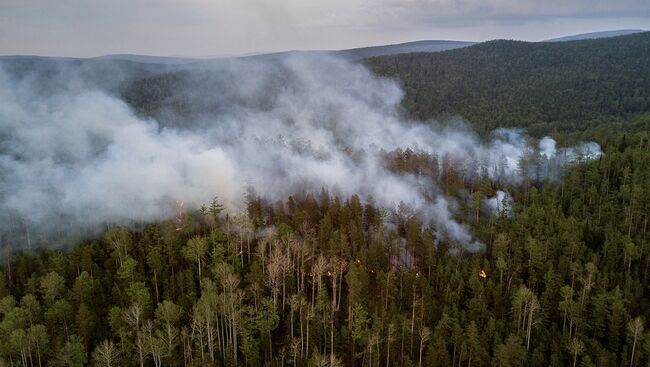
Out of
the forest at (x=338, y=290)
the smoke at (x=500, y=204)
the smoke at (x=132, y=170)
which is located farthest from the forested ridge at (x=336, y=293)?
the smoke at (x=132, y=170)

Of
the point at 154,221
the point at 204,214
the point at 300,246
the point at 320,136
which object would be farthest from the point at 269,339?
the point at 320,136

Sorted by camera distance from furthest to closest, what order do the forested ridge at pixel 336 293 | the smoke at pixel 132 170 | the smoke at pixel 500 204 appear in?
1. the smoke at pixel 500 204
2. the smoke at pixel 132 170
3. the forested ridge at pixel 336 293

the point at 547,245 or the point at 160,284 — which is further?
the point at 547,245

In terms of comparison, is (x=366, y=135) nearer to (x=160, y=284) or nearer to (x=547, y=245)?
(x=547, y=245)

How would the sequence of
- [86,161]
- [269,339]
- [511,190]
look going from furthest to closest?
[511,190]
[86,161]
[269,339]

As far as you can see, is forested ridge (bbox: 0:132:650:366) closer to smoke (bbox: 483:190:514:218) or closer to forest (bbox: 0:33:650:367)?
forest (bbox: 0:33:650:367)

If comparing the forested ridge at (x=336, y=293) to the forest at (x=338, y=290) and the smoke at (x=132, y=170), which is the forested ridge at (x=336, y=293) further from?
the smoke at (x=132, y=170)

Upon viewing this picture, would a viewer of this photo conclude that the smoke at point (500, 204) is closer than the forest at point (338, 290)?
No
